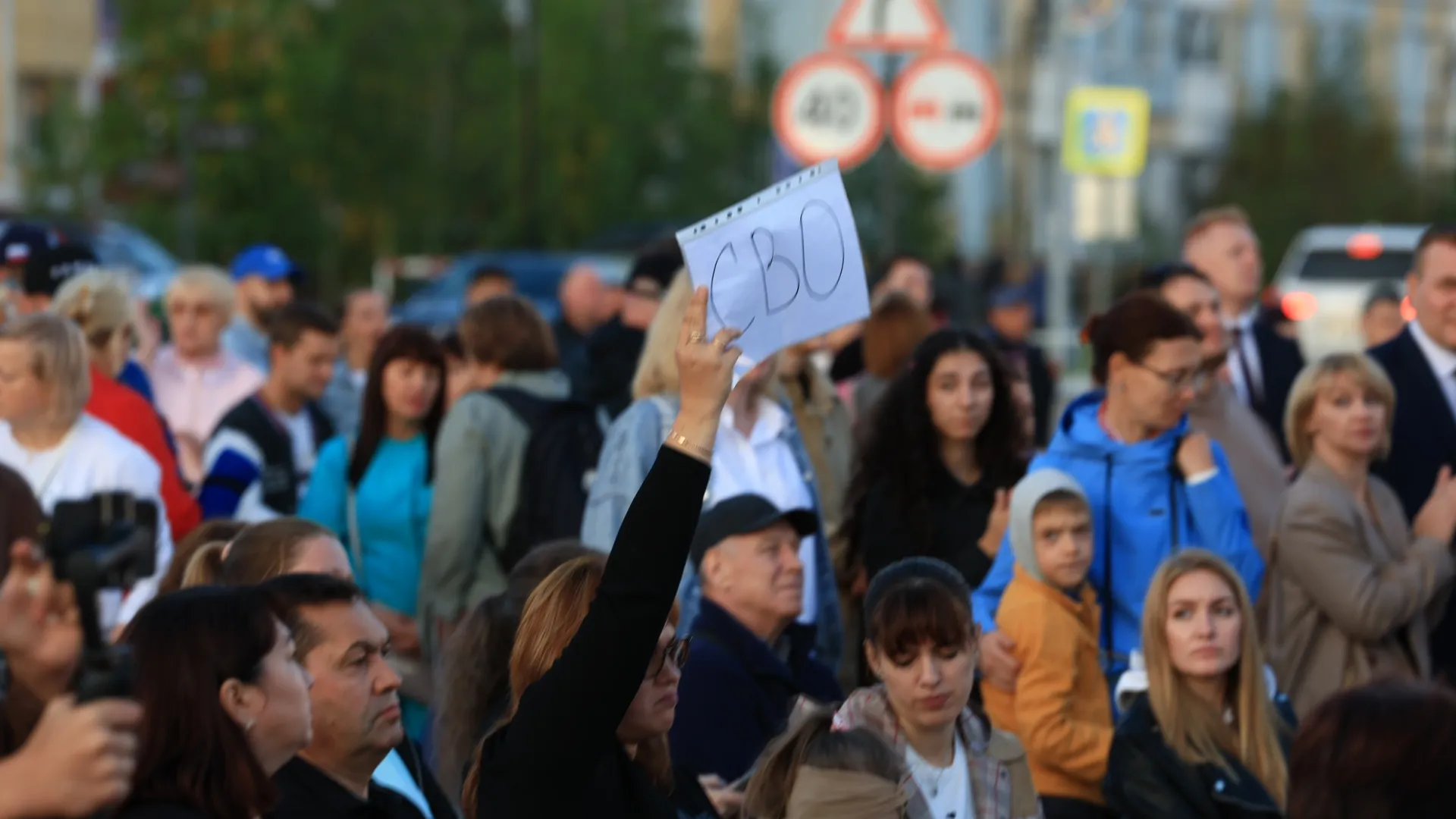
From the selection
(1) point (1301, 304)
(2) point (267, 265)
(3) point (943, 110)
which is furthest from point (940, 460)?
(1) point (1301, 304)

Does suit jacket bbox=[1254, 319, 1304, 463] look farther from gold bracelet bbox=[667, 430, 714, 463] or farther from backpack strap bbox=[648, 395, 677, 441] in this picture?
gold bracelet bbox=[667, 430, 714, 463]

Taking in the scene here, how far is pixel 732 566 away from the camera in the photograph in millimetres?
5801

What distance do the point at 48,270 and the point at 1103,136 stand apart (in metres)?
12.2

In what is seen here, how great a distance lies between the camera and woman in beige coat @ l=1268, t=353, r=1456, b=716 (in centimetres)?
696

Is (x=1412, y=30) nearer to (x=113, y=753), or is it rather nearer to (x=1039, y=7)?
(x=1039, y=7)

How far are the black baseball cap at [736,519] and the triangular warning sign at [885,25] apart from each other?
7.40 meters

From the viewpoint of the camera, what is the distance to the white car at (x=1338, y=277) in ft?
74.7

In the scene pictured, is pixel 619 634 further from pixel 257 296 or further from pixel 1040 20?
pixel 1040 20

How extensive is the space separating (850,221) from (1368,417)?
3.37 metres

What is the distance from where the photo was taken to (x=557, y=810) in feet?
12.4

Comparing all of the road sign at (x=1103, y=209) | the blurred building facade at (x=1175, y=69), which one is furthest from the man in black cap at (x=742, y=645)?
the blurred building facade at (x=1175, y=69)

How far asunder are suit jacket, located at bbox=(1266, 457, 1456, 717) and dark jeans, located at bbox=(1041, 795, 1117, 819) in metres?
1.15

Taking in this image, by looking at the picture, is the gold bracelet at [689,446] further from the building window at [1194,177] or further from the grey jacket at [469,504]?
the building window at [1194,177]

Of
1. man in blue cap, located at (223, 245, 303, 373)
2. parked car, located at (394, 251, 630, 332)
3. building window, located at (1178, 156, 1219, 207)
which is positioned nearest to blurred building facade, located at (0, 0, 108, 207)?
parked car, located at (394, 251, 630, 332)
